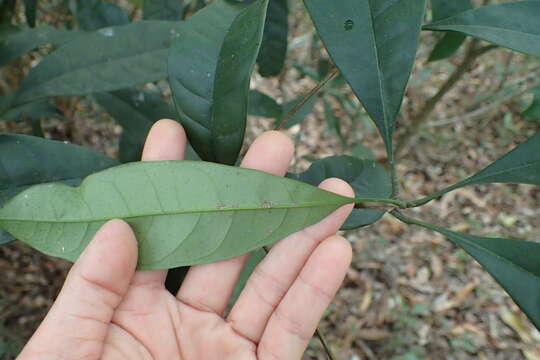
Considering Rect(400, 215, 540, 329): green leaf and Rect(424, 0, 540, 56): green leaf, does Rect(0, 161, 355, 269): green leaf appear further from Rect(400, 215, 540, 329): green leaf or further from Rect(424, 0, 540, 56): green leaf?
Rect(424, 0, 540, 56): green leaf

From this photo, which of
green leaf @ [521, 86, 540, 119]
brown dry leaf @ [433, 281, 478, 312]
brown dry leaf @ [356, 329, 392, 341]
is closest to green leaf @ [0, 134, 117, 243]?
green leaf @ [521, 86, 540, 119]

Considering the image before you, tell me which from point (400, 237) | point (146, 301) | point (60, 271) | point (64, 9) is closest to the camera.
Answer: point (146, 301)

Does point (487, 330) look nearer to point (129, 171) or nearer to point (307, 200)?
point (307, 200)

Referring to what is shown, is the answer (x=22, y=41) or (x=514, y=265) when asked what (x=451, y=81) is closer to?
(x=514, y=265)

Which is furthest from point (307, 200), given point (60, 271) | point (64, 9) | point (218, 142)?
point (60, 271)

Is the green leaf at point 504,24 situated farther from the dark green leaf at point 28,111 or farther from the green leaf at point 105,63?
the dark green leaf at point 28,111

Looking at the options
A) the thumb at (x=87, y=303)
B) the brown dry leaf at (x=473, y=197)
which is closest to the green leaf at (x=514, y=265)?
the thumb at (x=87, y=303)

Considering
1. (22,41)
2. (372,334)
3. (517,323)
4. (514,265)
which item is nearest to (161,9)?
(22,41)
